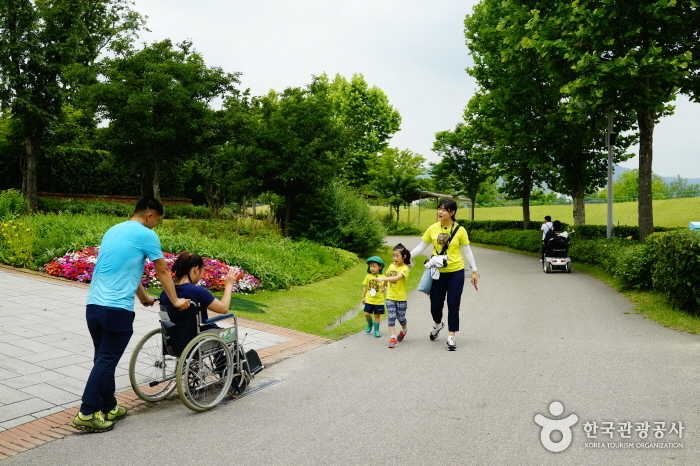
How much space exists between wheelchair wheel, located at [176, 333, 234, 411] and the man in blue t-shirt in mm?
530

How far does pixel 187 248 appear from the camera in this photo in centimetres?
1369

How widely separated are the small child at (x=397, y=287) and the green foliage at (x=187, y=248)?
5.16 meters

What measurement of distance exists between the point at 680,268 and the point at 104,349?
381 inches

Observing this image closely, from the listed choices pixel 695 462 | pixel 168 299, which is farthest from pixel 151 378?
pixel 695 462

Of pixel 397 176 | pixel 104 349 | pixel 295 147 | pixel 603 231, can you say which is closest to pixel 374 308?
pixel 104 349

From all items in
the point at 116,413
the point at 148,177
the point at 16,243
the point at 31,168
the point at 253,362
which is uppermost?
the point at 31,168

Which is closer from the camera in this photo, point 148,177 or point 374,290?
point 374,290

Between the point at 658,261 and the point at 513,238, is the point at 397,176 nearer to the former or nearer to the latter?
the point at 513,238

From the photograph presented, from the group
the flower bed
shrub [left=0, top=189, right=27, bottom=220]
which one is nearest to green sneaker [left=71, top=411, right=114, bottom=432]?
the flower bed

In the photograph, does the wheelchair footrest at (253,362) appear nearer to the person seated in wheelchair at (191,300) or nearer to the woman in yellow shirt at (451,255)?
the person seated in wheelchair at (191,300)

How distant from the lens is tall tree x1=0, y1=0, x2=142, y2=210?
25172 mm

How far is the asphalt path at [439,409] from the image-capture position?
13.6 feet

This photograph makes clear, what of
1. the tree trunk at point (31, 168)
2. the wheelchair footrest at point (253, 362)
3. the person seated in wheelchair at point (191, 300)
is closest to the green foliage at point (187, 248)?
the wheelchair footrest at point (253, 362)

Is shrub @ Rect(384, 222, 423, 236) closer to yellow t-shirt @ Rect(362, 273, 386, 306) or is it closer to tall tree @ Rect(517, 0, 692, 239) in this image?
tall tree @ Rect(517, 0, 692, 239)
